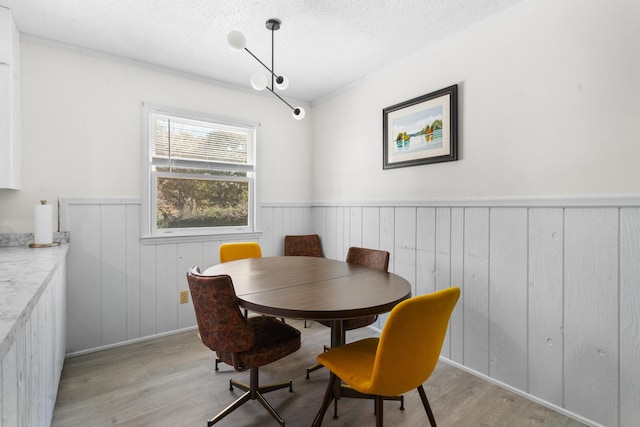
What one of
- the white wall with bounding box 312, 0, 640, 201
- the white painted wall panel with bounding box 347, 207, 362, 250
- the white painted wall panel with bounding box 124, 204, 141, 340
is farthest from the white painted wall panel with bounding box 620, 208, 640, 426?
the white painted wall panel with bounding box 124, 204, 141, 340

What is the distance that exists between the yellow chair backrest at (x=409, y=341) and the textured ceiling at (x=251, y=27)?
1881mm

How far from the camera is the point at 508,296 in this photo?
2.10m

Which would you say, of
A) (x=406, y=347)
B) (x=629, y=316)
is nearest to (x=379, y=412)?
(x=406, y=347)

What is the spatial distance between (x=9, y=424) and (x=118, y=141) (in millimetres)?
2481

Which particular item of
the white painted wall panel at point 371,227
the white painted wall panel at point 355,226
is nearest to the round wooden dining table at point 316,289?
the white painted wall panel at point 371,227

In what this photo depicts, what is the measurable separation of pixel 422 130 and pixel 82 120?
2.80m

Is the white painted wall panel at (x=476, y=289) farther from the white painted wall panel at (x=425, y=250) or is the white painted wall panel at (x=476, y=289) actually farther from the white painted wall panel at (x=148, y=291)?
the white painted wall panel at (x=148, y=291)

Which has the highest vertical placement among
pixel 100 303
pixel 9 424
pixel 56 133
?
pixel 56 133

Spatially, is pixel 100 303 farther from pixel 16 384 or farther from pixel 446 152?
pixel 446 152

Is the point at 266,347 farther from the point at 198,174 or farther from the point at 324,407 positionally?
the point at 198,174

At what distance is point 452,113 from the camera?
238cm

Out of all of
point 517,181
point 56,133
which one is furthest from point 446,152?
point 56,133

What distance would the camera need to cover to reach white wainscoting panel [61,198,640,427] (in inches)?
66.1

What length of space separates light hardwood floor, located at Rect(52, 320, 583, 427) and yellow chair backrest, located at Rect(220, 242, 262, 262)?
80 centimetres
